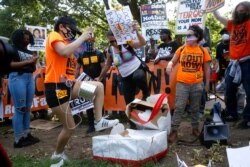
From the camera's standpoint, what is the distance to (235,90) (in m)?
6.56

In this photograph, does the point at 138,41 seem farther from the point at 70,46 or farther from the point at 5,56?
the point at 5,56

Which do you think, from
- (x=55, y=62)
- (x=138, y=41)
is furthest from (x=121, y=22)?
(x=55, y=62)

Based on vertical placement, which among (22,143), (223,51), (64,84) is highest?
(223,51)

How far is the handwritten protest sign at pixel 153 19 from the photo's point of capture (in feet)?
28.6

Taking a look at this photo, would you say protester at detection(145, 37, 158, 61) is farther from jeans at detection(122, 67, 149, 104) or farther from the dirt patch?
jeans at detection(122, 67, 149, 104)

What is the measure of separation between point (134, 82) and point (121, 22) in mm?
986

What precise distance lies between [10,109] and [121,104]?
226 centimetres

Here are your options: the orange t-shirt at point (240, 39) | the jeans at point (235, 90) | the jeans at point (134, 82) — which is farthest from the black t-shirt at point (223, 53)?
the jeans at point (134, 82)

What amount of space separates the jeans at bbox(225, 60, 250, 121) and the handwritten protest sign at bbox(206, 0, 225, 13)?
0.94 m

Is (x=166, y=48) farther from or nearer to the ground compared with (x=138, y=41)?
nearer to the ground

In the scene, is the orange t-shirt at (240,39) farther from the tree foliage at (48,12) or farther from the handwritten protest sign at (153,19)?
the tree foliage at (48,12)

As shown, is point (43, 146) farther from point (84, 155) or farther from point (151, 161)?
point (151, 161)

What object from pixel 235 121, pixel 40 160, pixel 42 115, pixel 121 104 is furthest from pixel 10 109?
pixel 235 121

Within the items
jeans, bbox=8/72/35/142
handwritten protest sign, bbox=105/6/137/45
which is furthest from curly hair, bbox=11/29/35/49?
handwritten protest sign, bbox=105/6/137/45
